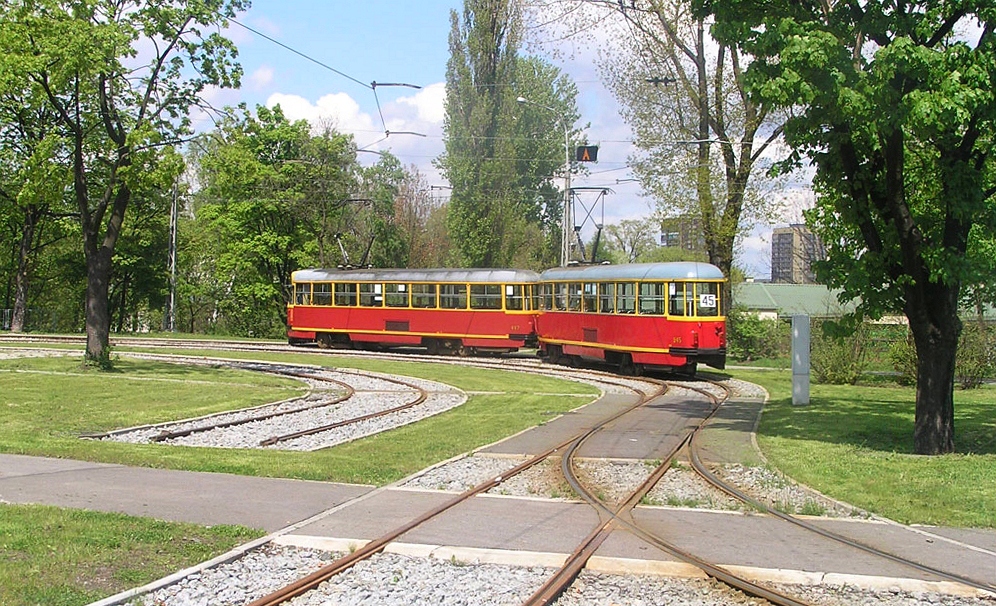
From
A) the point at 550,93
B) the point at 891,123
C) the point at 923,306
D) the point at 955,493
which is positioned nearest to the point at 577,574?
the point at 955,493

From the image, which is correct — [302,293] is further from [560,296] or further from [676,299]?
[676,299]

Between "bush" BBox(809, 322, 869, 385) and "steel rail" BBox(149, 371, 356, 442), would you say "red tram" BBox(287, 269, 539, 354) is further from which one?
"steel rail" BBox(149, 371, 356, 442)

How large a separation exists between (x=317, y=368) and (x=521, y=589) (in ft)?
73.3

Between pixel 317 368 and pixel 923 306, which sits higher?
pixel 923 306

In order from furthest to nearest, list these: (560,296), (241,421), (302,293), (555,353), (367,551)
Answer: (302,293)
(555,353)
(560,296)
(241,421)
(367,551)

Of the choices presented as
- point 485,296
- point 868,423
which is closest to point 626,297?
point 485,296

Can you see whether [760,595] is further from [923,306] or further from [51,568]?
[923,306]

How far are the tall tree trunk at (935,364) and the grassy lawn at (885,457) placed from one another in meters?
0.34

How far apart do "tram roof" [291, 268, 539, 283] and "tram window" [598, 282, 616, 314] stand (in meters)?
5.86

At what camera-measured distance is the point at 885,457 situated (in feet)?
41.8

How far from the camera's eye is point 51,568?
6535 millimetres

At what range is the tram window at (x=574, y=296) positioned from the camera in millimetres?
29500

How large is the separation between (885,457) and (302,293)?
1172 inches

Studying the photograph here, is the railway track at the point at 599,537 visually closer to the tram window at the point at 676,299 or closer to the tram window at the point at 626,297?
the tram window at the point at 676,299
